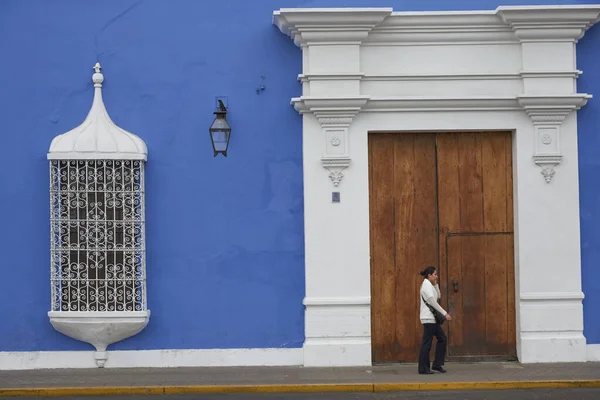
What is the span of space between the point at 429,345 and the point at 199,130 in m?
3.80

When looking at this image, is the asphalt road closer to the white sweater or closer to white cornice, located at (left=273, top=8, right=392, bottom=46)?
the white sweater

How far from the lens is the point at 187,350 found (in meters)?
13.1

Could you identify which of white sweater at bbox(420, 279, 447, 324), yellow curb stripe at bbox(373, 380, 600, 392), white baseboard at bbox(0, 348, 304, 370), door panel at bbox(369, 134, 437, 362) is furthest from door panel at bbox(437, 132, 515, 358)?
white baseboard at bbox(0, 348, 304, 370)

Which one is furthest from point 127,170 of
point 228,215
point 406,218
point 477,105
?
point 477,105

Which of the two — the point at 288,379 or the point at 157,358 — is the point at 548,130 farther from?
the point at 157,358

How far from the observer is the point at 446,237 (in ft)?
43.5

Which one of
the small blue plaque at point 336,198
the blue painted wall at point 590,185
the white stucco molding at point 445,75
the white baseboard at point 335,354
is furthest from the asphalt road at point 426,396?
the white stucco molding at point 445,75

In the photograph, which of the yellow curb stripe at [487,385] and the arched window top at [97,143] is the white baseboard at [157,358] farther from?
the arched window top at [97,143]

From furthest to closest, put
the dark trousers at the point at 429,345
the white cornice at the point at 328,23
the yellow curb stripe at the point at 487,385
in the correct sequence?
the white cornice at the point at 328,23 → the dark trousers at the point at 429,345 → the yellow curb stripe at the point at 487,385

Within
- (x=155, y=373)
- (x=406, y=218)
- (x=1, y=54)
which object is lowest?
(x=155, y=373)

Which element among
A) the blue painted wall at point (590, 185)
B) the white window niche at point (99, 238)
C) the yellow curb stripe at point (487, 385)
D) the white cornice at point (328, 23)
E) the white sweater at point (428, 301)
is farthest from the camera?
the blue painted wall at point (590, 185)

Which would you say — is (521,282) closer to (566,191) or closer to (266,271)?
(566,191)

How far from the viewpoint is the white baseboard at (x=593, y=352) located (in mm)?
13094

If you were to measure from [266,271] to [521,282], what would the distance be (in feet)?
10.3
